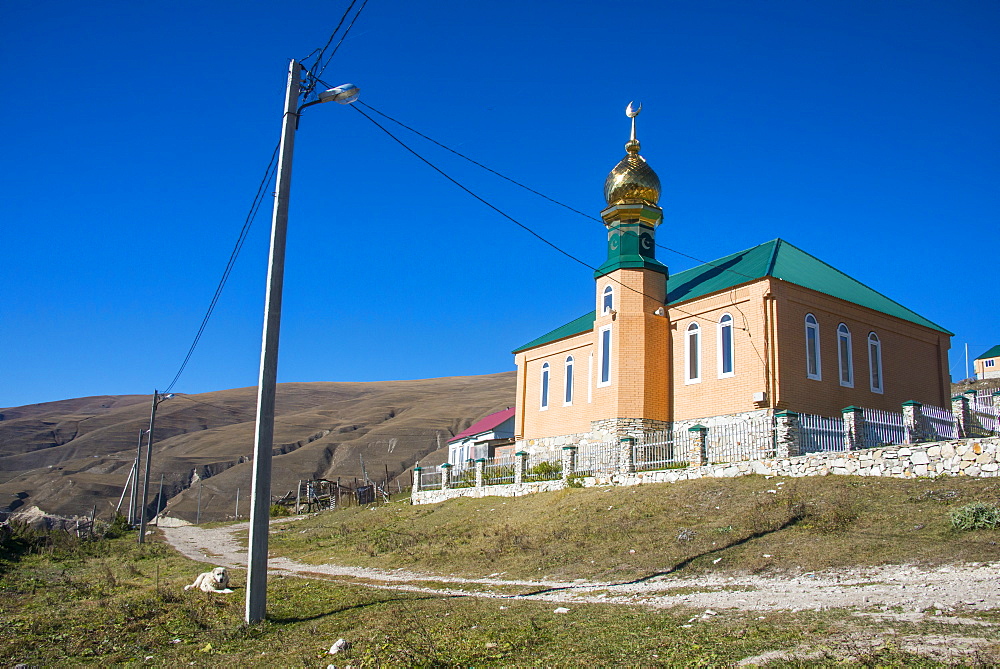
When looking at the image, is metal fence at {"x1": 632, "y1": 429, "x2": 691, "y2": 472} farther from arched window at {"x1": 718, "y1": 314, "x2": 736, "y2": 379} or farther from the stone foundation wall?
arched window at {"x1": 718, "y1": 314, "x2": 736, "y2": 379}

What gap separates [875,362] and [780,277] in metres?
5.31

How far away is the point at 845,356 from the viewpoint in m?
23.8

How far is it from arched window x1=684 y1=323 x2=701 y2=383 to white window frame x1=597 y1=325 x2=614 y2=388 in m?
2.48

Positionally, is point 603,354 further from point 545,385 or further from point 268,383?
point 268,383

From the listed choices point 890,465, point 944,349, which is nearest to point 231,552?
point 890,465

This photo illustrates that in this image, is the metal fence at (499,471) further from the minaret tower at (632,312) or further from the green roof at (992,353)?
the green roof at (992,353)

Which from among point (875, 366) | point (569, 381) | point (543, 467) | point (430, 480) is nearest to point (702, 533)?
point (543, 467)

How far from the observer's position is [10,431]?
9912cm

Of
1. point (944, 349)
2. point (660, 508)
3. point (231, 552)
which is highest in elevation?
point (944, 349)

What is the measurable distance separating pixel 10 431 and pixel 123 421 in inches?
542

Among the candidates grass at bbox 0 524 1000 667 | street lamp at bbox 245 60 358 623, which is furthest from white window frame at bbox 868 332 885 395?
street lamp at bbox 245 60 358 623

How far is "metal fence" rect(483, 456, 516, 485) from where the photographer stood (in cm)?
2522

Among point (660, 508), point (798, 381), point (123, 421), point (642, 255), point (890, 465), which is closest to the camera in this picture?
point (890, 465)

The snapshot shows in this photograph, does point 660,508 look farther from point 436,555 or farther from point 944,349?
point 944,349
